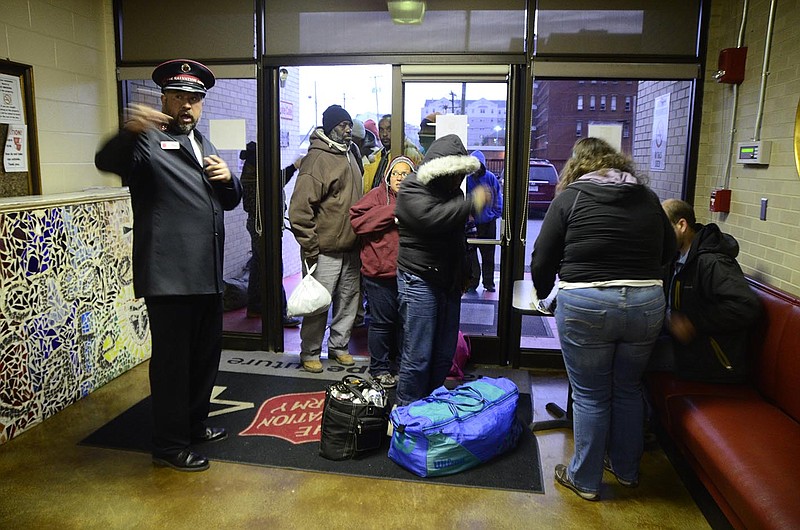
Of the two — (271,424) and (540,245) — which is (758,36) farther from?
(271,424)

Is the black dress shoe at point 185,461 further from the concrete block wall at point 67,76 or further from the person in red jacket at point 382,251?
the concrete block wall at point 67,76

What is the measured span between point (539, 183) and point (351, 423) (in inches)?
78.4

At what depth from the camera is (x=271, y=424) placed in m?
3.10

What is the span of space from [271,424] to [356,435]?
594 millimetres

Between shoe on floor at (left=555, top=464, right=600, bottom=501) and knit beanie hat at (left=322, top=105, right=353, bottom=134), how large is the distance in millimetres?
2242

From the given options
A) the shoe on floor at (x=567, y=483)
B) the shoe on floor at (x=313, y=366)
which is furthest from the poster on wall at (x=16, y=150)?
Result: the shoe on floor at (x=567, y=483)

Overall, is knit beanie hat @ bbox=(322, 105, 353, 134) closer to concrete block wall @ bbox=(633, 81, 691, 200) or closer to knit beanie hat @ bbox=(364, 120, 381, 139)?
knit beanie hat @ bbox=(364, 120, 381, 139)

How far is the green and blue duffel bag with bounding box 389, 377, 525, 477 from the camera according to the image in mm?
2586

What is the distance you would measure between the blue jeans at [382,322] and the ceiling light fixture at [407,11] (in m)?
1.61

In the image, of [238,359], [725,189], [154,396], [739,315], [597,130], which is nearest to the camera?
[739,315]

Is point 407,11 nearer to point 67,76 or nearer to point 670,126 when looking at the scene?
point 670,126

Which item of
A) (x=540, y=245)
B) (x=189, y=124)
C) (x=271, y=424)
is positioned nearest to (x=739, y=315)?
(x=540, y=245)

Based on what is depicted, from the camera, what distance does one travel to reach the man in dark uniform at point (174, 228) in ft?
7.99

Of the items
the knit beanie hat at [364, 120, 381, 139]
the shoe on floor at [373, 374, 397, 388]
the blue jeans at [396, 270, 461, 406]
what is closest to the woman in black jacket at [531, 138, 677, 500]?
the blue jeans at [396, 270, 461, 406]
